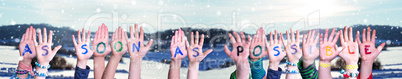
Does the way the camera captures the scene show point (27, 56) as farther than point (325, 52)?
Yes

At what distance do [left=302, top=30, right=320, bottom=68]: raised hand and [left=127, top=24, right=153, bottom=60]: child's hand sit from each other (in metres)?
2.23

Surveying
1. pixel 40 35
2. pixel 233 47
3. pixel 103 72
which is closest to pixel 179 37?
pixel 233 47

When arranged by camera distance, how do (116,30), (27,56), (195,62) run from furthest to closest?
(27,56), (116,30), (195,62)

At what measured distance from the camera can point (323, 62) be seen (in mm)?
5004

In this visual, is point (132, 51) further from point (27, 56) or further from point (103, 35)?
point (27, 56)

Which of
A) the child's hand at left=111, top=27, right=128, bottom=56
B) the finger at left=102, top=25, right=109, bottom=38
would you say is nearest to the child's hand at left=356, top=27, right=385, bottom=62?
the child's hand at left=111, top=27, right=128, bottom=56

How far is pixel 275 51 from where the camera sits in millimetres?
4789

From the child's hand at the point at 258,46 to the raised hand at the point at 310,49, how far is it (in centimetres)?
60

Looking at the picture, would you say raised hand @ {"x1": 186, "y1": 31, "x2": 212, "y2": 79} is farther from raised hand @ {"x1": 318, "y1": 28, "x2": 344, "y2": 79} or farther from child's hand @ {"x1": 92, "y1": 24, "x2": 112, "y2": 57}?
raised hand @ {"x1": 318, "y1": 28, "x2": 344, "y2": 79}

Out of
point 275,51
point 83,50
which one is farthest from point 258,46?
point 83,50

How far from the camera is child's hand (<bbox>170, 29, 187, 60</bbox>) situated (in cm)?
476

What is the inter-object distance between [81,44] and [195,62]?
1.76 meters

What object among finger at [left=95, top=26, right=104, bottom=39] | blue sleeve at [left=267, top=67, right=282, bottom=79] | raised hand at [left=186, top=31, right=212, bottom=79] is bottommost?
blue sleeve at [left=267, top=67, right=282, bottom=79]

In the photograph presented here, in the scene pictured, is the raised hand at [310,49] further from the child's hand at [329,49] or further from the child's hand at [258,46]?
the child's hand at [258,46]
